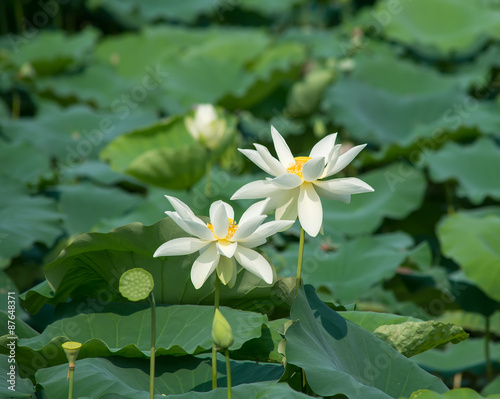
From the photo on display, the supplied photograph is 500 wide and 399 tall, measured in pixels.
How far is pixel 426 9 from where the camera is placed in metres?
5.21

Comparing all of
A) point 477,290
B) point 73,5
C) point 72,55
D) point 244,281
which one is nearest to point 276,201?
point 244,281

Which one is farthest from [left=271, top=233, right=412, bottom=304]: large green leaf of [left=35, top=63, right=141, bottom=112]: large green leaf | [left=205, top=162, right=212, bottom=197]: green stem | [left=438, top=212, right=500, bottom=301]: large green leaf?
[left=35, top=63, right=141, bottom=112]: large green leaf

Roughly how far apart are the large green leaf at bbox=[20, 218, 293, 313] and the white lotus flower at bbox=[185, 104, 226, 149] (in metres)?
1.16

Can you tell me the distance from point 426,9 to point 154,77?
2323 mm

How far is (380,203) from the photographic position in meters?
2.78

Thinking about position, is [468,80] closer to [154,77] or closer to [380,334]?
[154,77]

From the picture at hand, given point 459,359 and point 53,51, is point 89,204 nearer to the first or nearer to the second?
point 459,359

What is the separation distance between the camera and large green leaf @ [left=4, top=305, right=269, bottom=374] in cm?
117

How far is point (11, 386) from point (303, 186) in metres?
0.56

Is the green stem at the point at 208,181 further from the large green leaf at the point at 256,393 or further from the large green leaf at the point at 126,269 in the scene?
the large green leaf at the point at 256,393

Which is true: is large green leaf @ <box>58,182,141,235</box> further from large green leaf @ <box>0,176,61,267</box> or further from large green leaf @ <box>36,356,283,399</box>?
large green leaf @ <box>36,356,283,399</box>

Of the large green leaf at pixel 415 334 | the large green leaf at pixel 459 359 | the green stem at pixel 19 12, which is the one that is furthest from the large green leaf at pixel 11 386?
the green stem at pixel 19 12

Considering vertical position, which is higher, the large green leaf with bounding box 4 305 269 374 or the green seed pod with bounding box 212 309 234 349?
the green seed pod with bounding box 212 309 234 349

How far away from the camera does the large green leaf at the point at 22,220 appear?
195 cm
